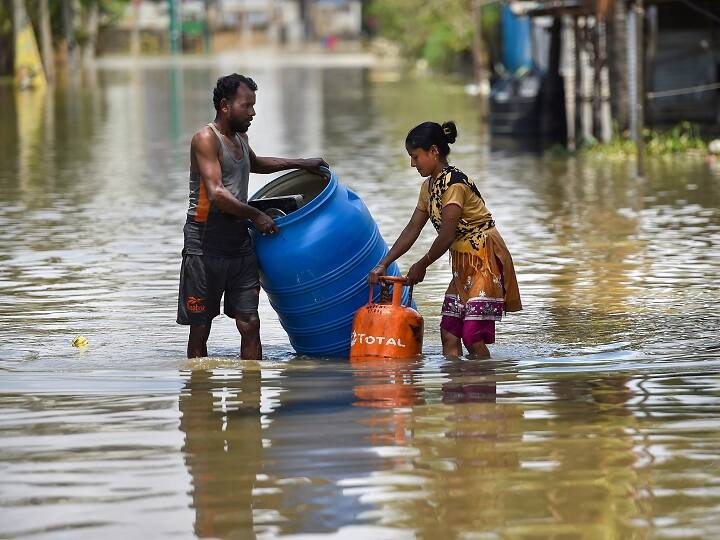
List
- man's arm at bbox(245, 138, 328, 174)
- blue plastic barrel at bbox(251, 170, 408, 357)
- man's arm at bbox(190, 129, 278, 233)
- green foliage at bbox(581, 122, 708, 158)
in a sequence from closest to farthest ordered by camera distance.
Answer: man's arm at bbox(190, 129, 278, 233), blue plastic barrel at bbox(251, 170, 408, 357), man's arm at bbox(245, 138, 328, 174), green foliage at bbox(581, 122, 708, 158)

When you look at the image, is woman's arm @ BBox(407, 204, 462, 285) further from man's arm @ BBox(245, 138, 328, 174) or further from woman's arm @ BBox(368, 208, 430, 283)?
man's arm @ BBox(245, 138, 328, 174)

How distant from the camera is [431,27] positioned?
59531 mm

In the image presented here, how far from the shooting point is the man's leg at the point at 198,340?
302 inches

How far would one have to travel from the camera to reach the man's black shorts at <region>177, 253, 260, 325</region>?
7.41 metres

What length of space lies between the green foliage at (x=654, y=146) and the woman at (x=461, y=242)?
512 inches

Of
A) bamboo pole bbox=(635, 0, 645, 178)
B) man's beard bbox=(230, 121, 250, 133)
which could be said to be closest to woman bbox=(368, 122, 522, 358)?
man's beard bbox=(230, 121, 250, 133)

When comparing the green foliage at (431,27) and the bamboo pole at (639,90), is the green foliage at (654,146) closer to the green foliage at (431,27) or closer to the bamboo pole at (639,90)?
the bamboo pole at (639,90)

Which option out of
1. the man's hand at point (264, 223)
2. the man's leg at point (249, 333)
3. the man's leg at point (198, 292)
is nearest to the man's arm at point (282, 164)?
the man's hand at point (264, 223)

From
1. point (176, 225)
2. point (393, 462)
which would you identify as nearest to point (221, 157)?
point (393, 462)

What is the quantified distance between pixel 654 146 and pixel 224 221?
44.6 feet

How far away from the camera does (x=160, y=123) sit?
29.9 meters

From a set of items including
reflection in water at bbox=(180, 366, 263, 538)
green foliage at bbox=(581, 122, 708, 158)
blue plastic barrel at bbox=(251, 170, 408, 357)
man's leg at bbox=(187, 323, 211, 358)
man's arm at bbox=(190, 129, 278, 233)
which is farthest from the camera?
green foliage at bbox=(581, 122, 708, 158)

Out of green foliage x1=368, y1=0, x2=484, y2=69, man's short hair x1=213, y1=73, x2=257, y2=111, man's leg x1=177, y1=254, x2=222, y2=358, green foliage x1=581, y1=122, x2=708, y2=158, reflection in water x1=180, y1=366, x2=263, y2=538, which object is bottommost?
reflection in water x1=180, y1=366, x2=263, y2=538

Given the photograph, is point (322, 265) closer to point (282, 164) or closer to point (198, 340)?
point (282, 164)
